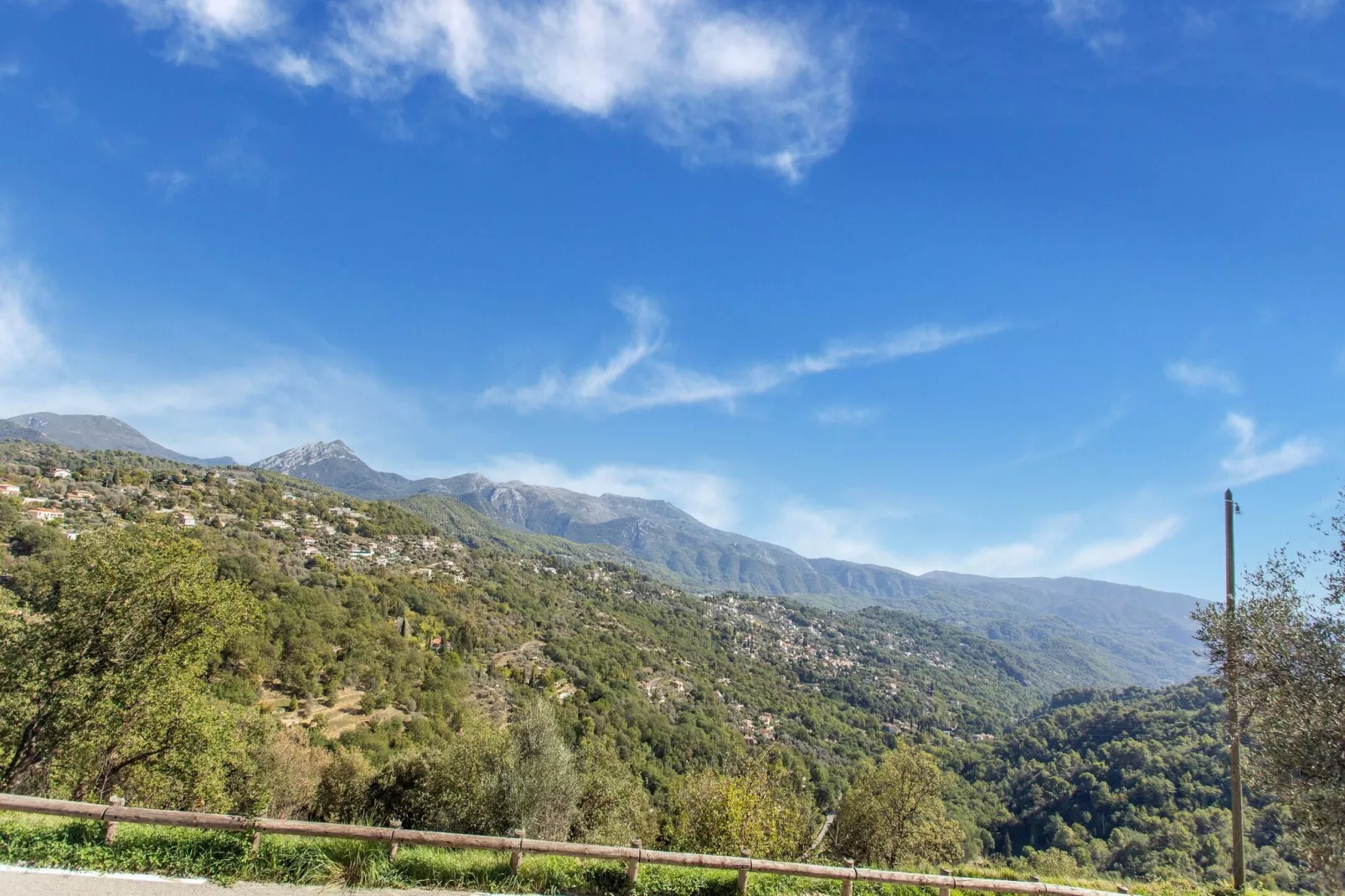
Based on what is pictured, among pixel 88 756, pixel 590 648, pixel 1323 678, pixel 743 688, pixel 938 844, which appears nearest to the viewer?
pixel 1323 678

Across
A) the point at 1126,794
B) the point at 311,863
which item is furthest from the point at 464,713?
the point at 1126,794

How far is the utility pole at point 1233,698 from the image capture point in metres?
10.4

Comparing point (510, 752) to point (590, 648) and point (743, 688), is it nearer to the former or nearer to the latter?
point (590, 648)

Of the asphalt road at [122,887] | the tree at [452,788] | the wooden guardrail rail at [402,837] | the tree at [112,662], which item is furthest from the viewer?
the tree at [452,788]

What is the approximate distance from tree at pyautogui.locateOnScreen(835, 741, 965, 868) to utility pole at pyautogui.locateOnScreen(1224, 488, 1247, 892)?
13790mm

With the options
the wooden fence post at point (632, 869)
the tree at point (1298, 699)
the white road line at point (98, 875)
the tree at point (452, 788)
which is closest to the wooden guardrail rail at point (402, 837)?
the wooden fence post at point (632, 869)

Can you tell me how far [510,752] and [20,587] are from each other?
44596mm

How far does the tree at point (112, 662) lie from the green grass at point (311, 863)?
28.7ft

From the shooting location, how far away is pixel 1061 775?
81125mm

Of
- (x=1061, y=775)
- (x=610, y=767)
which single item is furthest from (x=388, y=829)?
(x=1061, y=775)

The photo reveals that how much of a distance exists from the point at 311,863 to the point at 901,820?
83.6 ft

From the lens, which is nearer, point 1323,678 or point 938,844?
point 1323,678

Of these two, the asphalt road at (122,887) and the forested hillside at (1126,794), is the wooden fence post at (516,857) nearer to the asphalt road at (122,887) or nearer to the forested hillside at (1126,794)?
the asphalt road at (122,887)

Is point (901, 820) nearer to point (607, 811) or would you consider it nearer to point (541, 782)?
point (607, 811)
